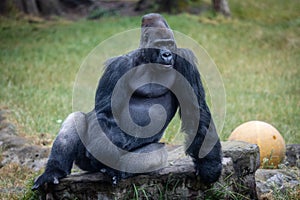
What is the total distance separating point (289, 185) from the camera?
4.75 m

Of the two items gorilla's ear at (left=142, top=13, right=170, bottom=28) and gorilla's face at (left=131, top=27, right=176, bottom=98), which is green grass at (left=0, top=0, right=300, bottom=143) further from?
gorilla's ear at (left=142, top=13, right=170, bottom=28)

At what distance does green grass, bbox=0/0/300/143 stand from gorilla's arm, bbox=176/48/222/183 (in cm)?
286

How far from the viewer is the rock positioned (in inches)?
160

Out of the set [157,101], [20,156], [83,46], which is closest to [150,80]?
[157,101]

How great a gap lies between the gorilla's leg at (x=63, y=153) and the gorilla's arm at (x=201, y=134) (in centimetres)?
81

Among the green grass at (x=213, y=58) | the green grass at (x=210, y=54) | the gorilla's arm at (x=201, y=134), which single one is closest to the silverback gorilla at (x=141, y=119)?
the gorilla's arm at (x=201, y=134)

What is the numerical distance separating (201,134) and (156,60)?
66 cm

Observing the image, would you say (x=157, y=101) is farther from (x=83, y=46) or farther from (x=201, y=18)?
(x=201, y=18)

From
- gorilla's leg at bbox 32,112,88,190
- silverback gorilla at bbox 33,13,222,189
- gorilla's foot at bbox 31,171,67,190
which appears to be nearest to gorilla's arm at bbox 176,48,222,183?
silverback gorilla at bbox 33,13,222,189

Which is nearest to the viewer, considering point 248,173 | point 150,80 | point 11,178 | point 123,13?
point 150,80

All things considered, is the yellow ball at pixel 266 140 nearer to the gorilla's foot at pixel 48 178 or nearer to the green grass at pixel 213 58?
the green grass at pixel 213 58

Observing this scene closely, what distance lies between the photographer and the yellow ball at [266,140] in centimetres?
586

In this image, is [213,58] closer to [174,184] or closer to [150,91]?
[174,184]

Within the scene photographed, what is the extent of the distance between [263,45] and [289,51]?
2.57 ft
